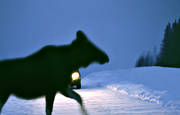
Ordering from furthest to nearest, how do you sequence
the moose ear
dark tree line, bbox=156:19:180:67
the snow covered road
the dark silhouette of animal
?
dark tree line, bbox=156:19:180:67, the snow covered road, the moose ear, the dark silhouette of animal

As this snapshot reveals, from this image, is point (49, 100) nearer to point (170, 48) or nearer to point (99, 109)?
point (99, 109)

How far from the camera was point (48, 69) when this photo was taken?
2398 millimetres

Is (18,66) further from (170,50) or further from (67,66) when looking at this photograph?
(170,50)

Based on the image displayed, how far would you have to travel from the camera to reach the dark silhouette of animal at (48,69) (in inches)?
91.2

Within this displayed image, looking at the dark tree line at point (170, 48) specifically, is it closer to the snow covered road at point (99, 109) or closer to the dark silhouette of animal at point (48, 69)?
the snow covered road at point (99, 109)

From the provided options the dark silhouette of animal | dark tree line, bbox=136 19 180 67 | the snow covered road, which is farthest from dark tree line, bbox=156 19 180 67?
the dark silhouette of animal

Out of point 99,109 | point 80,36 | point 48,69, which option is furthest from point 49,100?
point 99,109

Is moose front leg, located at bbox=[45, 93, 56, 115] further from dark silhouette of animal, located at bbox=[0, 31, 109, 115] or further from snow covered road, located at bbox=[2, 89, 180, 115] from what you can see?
snow covered road, located at bbox=[2, 89, 180, 115]

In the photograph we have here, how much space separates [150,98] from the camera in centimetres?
661

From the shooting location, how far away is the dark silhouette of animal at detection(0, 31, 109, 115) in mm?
2316

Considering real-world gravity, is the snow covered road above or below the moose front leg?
below

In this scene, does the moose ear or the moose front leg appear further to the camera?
the moose ear

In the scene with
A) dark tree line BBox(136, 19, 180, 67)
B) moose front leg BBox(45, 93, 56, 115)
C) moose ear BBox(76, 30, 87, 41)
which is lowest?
moose front leg BBox(45, 93, 56, 115)

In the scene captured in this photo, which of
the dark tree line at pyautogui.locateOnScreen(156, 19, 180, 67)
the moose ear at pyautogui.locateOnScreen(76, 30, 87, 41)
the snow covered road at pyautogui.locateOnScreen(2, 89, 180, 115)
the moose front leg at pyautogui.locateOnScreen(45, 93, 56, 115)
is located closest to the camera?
the moose front leg at pyautogui.locateOnScreen(45, 93, 56, 115)
